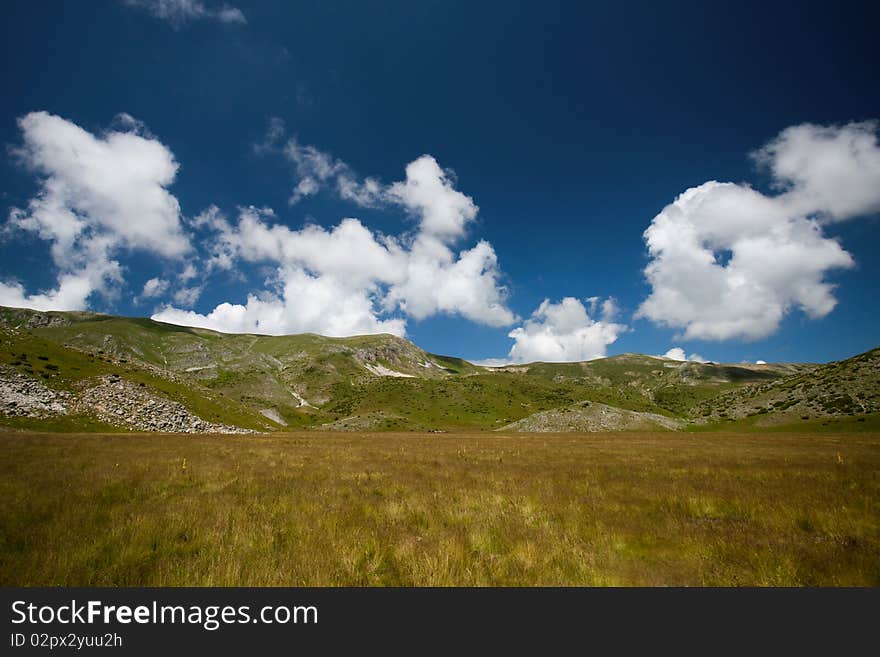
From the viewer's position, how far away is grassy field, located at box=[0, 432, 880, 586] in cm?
616

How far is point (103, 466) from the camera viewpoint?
51.6ft

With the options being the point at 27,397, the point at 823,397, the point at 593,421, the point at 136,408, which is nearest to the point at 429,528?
the point at 27,397

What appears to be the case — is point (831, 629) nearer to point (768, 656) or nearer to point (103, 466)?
point (768, 656)

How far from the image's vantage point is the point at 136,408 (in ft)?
160

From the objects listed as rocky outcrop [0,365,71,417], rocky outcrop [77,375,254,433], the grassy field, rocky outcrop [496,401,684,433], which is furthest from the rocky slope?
rocky outcrop [0,365,71,417]

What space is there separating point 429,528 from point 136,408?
185 ft

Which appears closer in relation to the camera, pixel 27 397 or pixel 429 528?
pixel 429 528

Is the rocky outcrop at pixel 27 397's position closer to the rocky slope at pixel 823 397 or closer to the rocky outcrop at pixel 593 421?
the rocky outcrop at pixel 593 421

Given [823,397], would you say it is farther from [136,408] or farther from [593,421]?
[136,408]

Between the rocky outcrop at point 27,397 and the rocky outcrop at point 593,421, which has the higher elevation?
the rocky outcrop at point 27,397

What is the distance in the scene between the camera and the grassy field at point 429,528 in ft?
20.2

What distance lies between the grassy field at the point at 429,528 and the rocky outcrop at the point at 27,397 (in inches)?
1339

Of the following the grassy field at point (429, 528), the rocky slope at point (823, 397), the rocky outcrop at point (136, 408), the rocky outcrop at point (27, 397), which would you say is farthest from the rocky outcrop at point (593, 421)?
the rocky outcrop at point (27, 397)

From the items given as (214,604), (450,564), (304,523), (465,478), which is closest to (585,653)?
(450,564)
